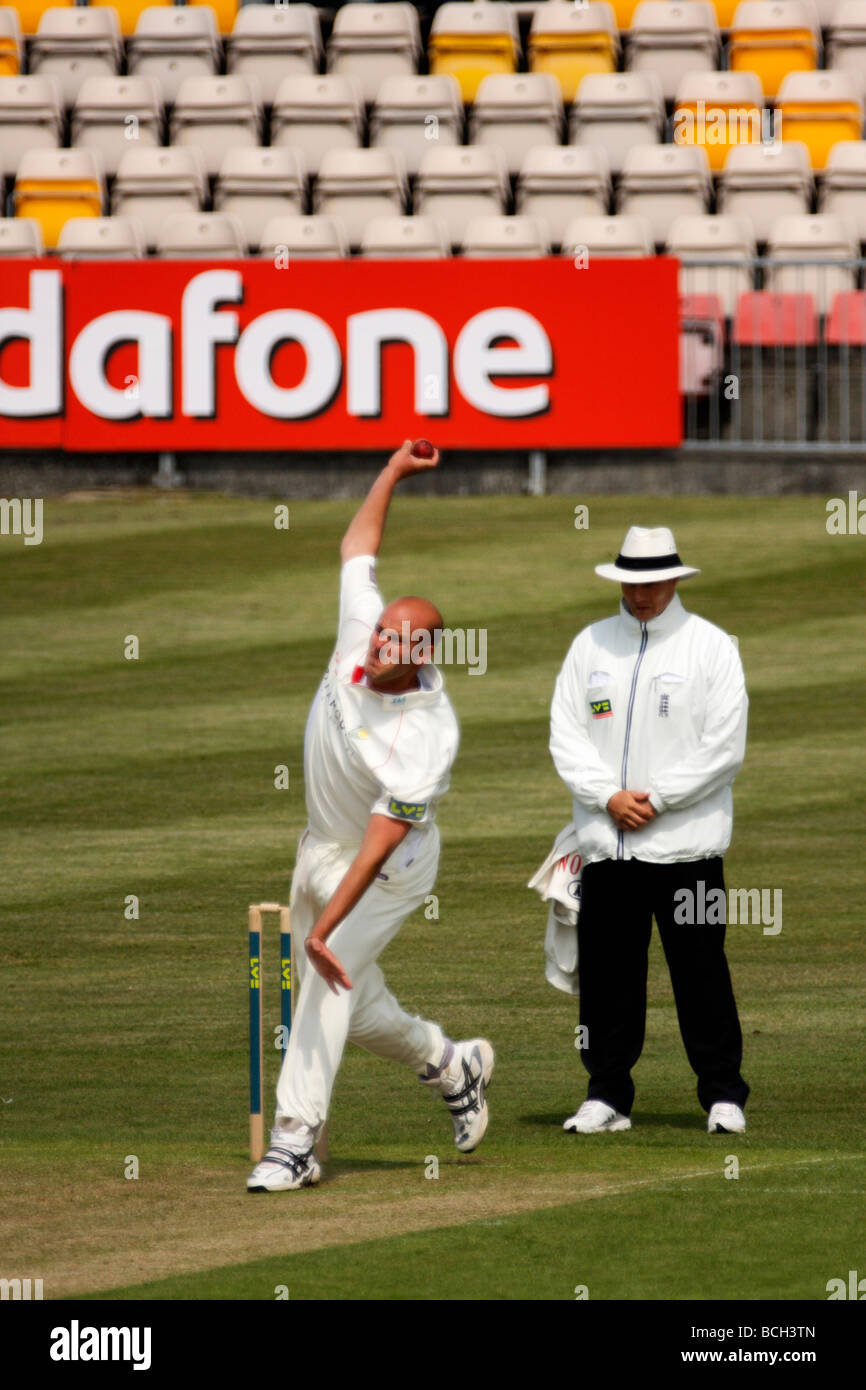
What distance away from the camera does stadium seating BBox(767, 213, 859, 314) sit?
2238 centimetres

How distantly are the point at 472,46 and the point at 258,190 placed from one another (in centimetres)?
389

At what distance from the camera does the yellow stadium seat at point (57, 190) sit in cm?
2556

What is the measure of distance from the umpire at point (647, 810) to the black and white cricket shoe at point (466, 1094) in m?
0.55

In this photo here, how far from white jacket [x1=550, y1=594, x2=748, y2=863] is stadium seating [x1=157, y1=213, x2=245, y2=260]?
1603 cm

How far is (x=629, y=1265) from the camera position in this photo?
6250 mm

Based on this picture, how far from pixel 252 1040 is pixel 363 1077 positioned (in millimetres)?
2282

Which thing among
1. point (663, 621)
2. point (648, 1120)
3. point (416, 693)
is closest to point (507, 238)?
point (663, 621)

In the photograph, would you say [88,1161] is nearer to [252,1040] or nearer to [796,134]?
[252,1040]

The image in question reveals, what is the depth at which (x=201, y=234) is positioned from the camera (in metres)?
24.1

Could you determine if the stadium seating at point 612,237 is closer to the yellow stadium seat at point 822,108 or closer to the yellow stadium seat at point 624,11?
the yellow stadium seat at point 822,108

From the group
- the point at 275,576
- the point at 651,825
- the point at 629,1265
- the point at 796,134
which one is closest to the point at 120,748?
the point at 275,576

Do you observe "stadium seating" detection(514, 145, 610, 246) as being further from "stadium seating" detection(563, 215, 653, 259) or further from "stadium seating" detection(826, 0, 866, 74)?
"stadium seating" detection(826, 0, 866, 74)

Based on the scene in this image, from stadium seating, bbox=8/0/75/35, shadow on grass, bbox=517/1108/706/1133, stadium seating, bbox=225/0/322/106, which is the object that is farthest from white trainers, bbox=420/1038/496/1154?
stadium seating, bbox=8/0/75/35

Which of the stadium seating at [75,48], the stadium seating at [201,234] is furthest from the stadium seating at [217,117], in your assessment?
the stadium seating at [201,234]
